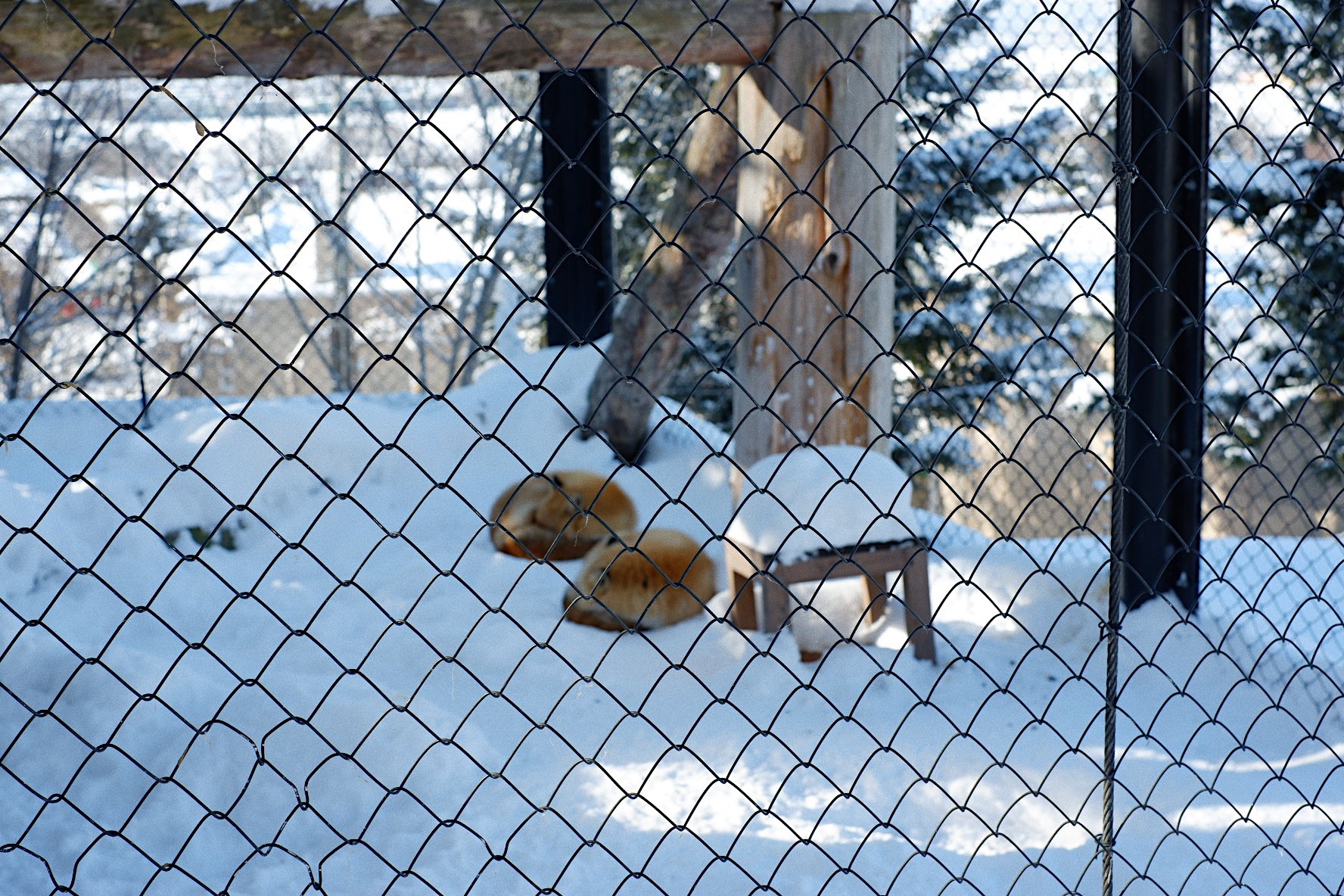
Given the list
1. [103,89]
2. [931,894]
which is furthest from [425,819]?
[103,89]

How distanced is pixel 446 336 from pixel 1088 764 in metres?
7.55

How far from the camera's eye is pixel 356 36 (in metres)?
3.15

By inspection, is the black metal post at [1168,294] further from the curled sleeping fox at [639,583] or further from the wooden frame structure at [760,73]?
the curled sleeping fox at [639,583]

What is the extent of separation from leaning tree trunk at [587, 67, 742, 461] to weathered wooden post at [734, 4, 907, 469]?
16 centimetres

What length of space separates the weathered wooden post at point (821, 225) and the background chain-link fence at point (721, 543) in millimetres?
13

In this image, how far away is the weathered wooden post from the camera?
3.32m

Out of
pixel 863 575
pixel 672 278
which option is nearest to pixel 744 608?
pixel 863 575

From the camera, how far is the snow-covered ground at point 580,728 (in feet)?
6.22

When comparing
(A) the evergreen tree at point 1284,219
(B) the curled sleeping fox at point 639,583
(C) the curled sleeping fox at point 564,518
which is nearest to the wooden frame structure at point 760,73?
(B) the curled sleeping fox at point 639,583

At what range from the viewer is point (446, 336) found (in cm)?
944

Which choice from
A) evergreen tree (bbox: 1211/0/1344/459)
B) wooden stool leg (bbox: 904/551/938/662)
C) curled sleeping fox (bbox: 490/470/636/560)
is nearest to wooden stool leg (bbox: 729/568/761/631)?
wooden stool leg (bbox: 904/551/938/662)

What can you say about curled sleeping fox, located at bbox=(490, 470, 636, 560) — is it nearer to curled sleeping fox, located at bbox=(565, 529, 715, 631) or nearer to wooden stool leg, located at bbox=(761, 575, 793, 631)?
curled sleeping fox, located at bbox=(565, 529, 715, 631)

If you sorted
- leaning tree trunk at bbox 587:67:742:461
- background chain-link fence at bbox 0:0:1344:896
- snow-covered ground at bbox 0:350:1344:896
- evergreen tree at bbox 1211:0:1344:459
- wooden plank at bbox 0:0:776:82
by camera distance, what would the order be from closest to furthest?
background chain-link fence at bbox 0:0:1344:896 < snow-covered ground at bbox 0:350:1344:896 < wooden plank at bbox 0:0:776:82 < leaning tree trunk at bbox 587:67:742:461 < evergreen tree at bbox 1211:0:1344:459

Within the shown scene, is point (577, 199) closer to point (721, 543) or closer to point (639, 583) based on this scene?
point (721, 543)
